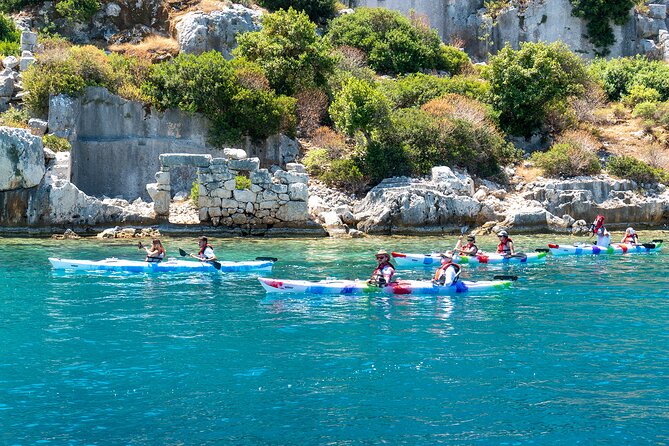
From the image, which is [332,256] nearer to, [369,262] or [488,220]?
[369,262]

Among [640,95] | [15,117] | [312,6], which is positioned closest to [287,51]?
[312,6]

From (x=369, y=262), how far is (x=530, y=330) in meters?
8.81

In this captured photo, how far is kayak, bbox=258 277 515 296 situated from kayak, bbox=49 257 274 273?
314cm

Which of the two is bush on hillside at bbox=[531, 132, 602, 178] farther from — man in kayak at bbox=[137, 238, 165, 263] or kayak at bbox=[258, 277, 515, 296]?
man in kayak at bbox=[137, 238, 165, 263]

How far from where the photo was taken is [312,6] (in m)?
46.1

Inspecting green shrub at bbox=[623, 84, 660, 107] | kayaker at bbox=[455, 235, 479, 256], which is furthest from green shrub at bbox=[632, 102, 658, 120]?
kayaker at bbox=[455, 235, 479, 256]

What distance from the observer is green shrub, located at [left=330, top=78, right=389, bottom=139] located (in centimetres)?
3319

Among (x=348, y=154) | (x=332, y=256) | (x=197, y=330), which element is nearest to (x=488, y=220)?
(x=348, y=154)

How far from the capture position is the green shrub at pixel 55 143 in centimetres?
3100

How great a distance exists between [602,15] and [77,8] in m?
28.6

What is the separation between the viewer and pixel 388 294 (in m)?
19.8

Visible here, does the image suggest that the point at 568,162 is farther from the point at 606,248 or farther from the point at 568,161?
the point at 606,248

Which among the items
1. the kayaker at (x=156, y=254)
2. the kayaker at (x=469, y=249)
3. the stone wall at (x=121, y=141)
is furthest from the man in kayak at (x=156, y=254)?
the stone wall at (x=121, y=141)

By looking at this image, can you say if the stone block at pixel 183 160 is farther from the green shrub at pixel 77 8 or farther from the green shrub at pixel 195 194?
the green shrub at pixel 77 8
